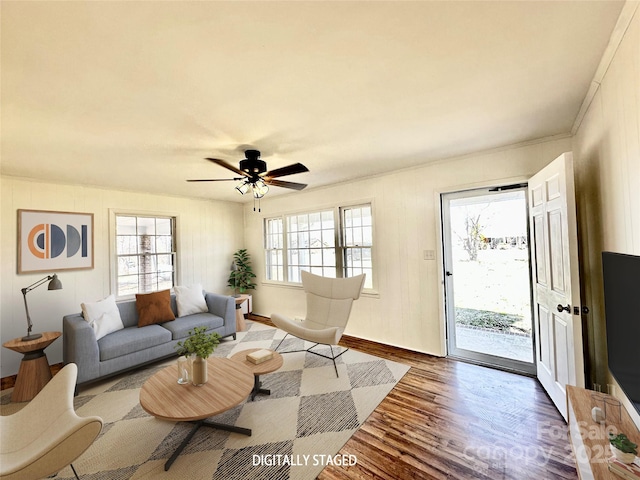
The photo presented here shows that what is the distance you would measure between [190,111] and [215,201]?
3559 millimetres

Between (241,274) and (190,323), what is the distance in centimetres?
190

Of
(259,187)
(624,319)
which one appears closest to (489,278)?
(624,319)

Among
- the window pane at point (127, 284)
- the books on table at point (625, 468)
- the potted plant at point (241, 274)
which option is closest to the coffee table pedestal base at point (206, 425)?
the books on table at point (625, 468)

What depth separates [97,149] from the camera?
2.58 m

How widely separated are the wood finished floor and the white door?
0.88ft

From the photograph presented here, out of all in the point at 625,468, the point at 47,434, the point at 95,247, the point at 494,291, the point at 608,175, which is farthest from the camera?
the point at 95,247

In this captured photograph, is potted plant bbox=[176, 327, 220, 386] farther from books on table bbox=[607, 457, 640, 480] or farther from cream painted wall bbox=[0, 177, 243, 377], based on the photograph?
cream painted wall bbox=[0, 177, 243, 377]

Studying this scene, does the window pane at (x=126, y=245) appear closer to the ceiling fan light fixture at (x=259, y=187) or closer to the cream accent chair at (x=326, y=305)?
the cream accent chair at (x=326, y=305)

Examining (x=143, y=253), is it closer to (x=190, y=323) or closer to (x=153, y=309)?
(x=153, y=309)

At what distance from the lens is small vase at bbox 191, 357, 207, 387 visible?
2064 mm

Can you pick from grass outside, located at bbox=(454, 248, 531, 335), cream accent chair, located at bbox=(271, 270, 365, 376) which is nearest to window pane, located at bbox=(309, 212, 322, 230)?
cream accent chair, located at bbox=(271, 270, 365, 376)

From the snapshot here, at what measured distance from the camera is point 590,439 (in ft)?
3.98

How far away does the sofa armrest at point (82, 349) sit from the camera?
8.71 ft

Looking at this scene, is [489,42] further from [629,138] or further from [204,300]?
[204,300]
